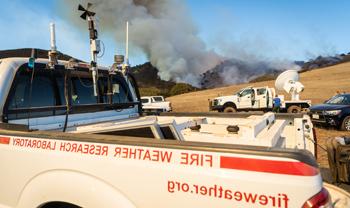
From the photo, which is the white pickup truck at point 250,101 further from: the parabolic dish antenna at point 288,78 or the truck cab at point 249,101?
the parabolic dish antenna at point 288,78

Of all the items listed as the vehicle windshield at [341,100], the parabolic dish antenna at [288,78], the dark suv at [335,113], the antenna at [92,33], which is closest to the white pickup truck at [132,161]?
the antenna at [92,33]

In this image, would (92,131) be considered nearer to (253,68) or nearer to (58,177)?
(58,177)

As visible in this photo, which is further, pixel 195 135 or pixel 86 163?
pixel 195 135

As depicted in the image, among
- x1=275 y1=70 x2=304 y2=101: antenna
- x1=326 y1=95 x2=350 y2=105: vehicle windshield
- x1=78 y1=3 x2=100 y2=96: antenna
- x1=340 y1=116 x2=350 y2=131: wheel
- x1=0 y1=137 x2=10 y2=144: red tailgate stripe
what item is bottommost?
x1=340 y1=116 x2=350 y2=131: wheel

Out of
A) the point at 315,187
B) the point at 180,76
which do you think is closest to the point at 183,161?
the point at 315,187

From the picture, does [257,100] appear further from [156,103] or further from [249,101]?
[156,103]

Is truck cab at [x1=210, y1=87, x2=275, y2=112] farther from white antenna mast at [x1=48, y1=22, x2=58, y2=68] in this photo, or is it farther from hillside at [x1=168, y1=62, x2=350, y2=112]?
white antenna mast at [x1=48, y1=22, x2=58, y2=68]

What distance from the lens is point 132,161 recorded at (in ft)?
7.69

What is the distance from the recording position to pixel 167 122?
12.1ft

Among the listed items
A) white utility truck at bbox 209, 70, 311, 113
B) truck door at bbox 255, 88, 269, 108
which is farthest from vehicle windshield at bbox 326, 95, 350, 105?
truck door at bbox 255, 88, 269, 108

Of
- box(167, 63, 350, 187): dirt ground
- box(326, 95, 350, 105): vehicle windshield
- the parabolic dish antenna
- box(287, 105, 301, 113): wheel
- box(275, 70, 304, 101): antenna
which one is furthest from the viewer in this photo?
the parabolic dish antenna

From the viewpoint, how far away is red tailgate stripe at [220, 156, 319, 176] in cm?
189

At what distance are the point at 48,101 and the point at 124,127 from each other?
3.84ft

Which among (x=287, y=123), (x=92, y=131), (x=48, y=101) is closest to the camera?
(x=92, y=131)
